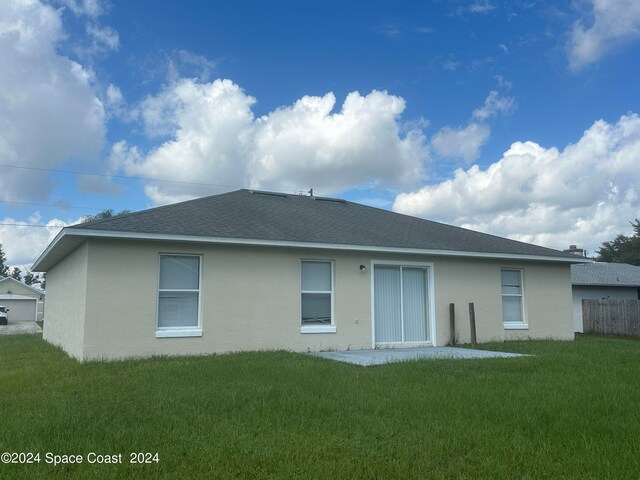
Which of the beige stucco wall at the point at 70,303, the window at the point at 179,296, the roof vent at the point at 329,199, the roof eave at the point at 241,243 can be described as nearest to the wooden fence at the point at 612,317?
the roof eave at the point at 241,243

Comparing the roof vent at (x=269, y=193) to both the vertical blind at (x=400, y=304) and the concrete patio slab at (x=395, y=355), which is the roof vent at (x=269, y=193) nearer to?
the vertical blind at (x=400, y=304)

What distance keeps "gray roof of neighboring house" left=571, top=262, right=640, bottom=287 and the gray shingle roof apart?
11.5 m

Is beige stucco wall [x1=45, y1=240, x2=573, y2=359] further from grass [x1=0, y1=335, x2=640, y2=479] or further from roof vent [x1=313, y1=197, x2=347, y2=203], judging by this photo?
roof vent [x1=313, y1=197, x2=347, y2=203]

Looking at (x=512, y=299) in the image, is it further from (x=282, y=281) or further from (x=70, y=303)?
(x=70, y=303)

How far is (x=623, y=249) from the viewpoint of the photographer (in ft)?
175

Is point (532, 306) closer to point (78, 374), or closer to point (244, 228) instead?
point (244, 228)

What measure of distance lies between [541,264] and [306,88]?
30.3 ft

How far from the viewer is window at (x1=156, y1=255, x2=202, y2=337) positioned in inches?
455

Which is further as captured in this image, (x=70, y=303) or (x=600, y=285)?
(x=600, y=285)

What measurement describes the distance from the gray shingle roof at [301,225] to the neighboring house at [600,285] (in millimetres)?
10530

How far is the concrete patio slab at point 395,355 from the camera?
10.8 metres

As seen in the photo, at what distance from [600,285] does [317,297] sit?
18995mm

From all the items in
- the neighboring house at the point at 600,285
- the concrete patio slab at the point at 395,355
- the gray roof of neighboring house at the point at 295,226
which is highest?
the gray roof of neighboring house at the point at 295,226

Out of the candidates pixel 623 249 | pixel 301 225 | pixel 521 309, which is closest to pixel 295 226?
pixel 301 225
